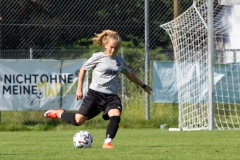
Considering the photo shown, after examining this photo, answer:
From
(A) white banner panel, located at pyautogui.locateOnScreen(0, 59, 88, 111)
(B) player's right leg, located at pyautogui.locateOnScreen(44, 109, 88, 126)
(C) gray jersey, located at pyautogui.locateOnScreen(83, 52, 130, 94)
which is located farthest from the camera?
(A) white banner panel, located at pyautogui.locateOnScreen(0, 59, 88, 111)

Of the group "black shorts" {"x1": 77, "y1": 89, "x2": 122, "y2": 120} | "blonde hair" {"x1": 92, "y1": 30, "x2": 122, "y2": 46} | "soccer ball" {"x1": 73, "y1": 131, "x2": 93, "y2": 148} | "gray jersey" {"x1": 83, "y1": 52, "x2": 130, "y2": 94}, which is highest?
"blonde hair" {"x1": 92, "y1": 30, "x2": 122, "y2": 46}

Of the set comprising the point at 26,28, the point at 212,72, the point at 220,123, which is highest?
the point at 26,28

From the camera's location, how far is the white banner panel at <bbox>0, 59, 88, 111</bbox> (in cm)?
1380

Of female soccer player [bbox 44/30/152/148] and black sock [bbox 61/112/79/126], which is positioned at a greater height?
female soccer player [bbox 44/30/152/148]

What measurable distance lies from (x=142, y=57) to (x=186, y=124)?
2.20m

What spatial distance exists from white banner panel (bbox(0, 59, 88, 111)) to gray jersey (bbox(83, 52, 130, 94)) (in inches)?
213

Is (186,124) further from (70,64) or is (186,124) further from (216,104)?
(70,64)

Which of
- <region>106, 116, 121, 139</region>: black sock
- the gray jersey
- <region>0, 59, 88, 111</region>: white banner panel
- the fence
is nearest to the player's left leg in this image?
<region>106, 116, 121, 139</region>: black sock

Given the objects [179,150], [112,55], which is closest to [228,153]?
[179,150]

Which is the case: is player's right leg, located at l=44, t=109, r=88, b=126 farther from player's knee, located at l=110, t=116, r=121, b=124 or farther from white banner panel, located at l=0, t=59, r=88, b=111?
white banner panel, located at l=0, t=59, r=88, b=111

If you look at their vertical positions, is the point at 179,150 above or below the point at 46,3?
below

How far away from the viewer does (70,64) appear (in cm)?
1388

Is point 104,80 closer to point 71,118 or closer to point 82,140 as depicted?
point 71,118

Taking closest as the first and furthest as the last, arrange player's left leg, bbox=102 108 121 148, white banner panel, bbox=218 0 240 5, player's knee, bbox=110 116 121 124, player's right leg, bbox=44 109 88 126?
player's left leg, bbox=102 108 121 148, player's knee, bbox=110 116 121 124, player's right leg, bbox=44 109 88 126, white banner panel, bbox=218 0 240 5
